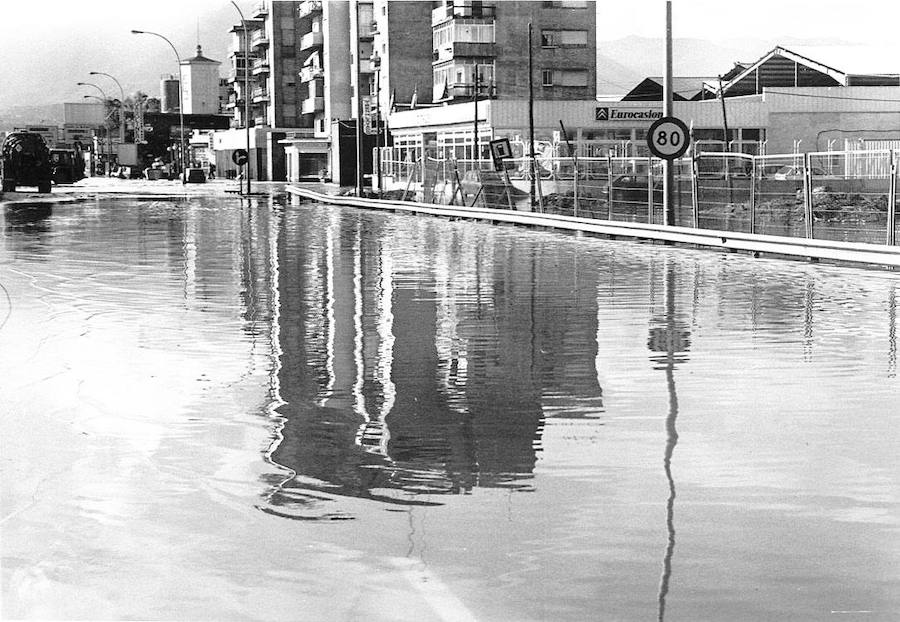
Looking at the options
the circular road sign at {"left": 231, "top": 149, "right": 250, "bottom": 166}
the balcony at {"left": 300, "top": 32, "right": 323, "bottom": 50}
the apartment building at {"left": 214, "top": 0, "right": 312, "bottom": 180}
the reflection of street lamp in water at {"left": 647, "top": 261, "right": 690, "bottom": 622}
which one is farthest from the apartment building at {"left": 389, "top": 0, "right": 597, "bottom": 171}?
the reflection of street lamp in water at {"left": 647, "top": 261, "right": 690, "bottom": 622}

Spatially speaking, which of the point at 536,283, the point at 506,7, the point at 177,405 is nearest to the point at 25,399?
the point at 177,405

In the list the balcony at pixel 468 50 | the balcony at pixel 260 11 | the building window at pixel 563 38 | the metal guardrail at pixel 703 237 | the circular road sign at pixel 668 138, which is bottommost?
the metal guardrail at pixel 703 237

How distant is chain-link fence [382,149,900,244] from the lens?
32.5m

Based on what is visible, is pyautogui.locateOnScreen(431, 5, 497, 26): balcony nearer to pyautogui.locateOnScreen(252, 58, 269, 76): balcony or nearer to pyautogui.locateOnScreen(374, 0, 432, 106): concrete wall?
pyautogui.locateOnScreen(374, 0, 432, 106): concrete wall

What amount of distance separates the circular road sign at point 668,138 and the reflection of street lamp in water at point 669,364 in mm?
12244

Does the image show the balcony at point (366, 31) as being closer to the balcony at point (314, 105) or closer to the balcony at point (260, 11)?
the balcony at point (314, 105)

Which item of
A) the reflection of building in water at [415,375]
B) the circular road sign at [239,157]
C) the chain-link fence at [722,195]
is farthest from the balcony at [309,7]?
the reflection of building in water at [415,375]

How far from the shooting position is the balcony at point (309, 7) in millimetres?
135250

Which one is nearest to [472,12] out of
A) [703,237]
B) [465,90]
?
[465,90]

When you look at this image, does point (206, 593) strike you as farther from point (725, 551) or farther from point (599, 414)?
point (599, 414)

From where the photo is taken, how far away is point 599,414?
10367 millimetres

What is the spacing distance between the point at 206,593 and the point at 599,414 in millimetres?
4854

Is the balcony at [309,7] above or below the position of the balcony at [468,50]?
above

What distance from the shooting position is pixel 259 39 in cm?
15950
